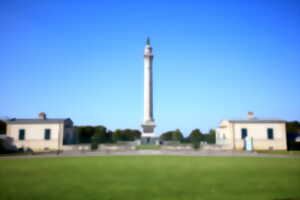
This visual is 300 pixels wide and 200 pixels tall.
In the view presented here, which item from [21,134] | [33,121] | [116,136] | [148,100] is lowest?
[116,136]

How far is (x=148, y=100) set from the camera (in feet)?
159

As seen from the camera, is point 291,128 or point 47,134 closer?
point 47,134

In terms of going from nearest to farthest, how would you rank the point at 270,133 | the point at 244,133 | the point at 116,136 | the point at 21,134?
the point at 270,133 → the point at 244,133 → the point at 21,134 → the point at 116,136

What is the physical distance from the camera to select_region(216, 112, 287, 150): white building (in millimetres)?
38469

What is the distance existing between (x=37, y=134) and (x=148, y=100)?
20844 mm

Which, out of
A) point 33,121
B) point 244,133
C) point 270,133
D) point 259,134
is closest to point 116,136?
point 33,121

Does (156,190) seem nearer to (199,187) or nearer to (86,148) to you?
(199,187)

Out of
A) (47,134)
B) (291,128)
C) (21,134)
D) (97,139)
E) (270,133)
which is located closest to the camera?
(270,133)

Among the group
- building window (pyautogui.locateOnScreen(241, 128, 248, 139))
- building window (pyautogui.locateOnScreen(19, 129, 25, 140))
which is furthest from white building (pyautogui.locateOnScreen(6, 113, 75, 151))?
building window (pyautogui.locateOnScreen(241, 128, 248, 139))

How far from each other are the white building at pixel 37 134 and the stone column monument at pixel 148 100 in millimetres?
15017

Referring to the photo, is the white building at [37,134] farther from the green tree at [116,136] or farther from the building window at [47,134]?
the green tree at [116,136]

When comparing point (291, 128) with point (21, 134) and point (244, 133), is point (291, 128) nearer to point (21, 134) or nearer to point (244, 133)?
point (244, 133)

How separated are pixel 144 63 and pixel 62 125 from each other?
20.3 meters

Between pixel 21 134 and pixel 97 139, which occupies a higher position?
pixel 21 134
